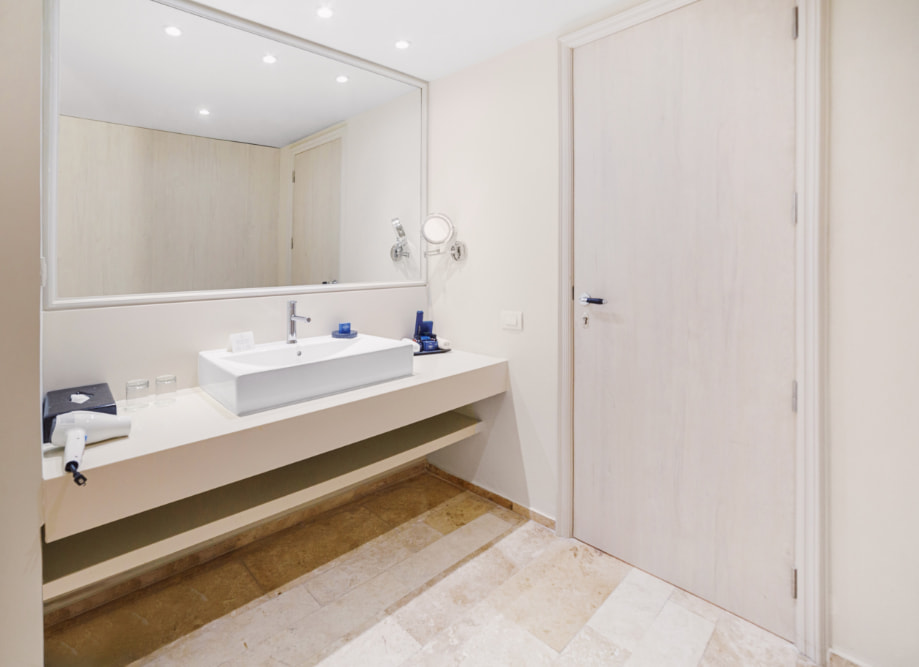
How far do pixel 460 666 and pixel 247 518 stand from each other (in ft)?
2.64

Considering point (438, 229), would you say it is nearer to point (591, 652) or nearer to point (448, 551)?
point (448, 551)

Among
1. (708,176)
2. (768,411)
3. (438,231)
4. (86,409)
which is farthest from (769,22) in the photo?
(86,409)

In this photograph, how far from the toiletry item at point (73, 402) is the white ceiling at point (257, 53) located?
0.91m

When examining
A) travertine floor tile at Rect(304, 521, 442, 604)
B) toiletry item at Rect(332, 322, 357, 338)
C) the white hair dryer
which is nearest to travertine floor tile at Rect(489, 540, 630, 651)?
travertine floor tile at Rect(304, 521, 442, 604)

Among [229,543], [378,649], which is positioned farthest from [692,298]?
[229,543]

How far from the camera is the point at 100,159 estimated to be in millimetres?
1655

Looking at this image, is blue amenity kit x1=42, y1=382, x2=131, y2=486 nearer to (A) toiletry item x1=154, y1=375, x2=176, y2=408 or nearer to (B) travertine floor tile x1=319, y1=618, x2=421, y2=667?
(A) toiletry item x1=154, y1=375, x2=176, y2=408

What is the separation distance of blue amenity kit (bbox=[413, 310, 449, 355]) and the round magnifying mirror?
39 centimetres

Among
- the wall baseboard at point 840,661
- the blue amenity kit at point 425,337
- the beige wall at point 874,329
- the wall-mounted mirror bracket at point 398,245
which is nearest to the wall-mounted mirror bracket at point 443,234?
the wall-mounted mirror bracket at point 398,245

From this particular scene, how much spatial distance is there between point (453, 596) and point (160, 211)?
1.80 metres

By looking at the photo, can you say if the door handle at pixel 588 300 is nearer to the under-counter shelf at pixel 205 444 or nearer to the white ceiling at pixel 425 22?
the under-counter shelf at pixel 205 444

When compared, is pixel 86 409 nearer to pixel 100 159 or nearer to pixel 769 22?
pixel 100 159

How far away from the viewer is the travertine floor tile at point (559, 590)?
64.5 inches

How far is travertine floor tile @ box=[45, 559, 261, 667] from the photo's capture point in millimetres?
1514
